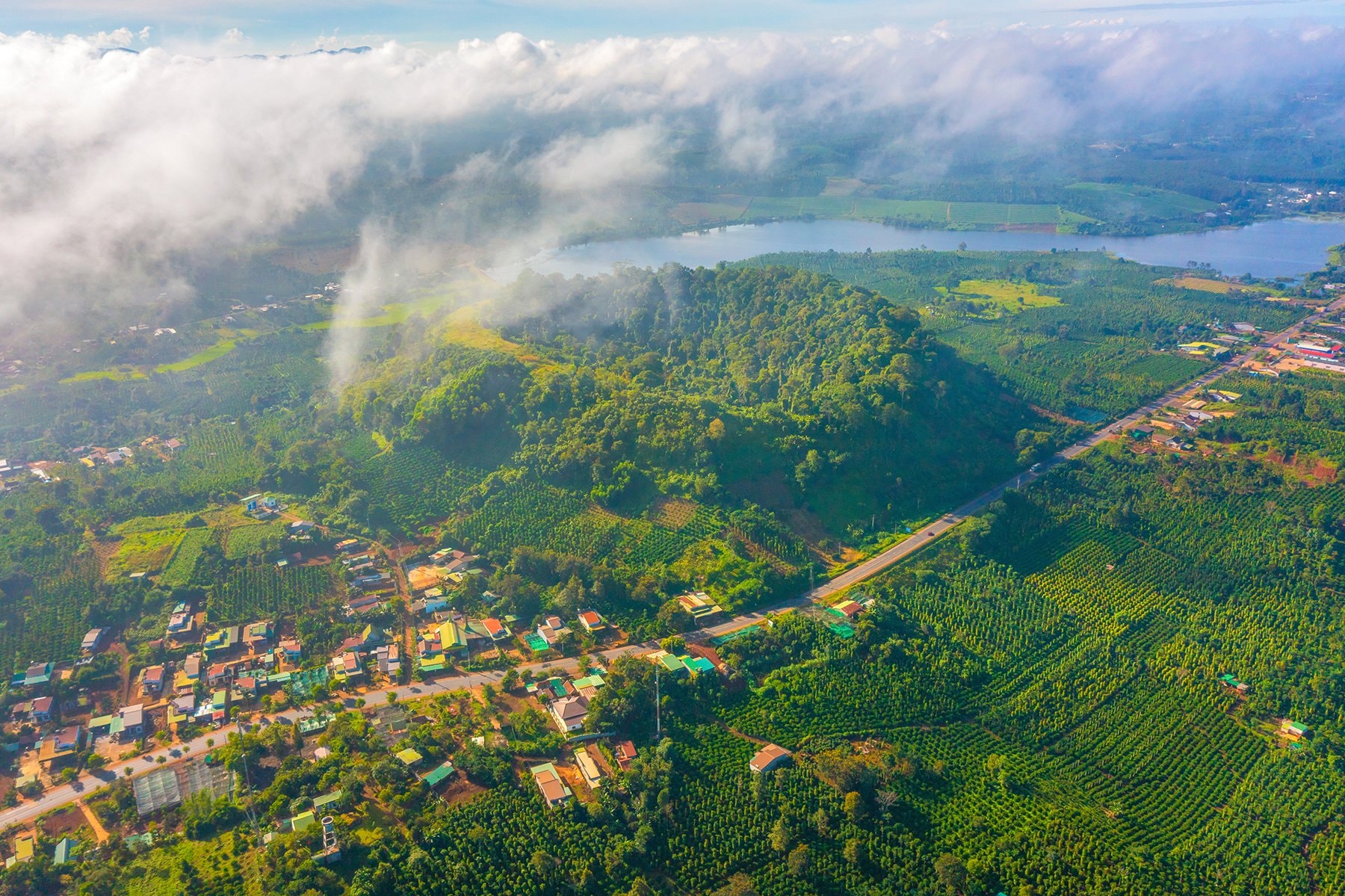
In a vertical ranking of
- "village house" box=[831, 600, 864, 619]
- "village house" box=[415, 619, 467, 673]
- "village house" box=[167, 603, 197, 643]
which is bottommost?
"village house" box=[831, 600, 864, 619]

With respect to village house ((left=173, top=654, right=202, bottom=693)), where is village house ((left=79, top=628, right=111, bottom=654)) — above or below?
above

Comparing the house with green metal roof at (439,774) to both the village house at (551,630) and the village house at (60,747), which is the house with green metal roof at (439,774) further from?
the village house at (60,747)

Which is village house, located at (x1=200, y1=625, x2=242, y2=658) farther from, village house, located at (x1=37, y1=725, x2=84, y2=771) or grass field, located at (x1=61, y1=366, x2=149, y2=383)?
grass field, located at (x1=61, y1=366, x2=149, y2=383)

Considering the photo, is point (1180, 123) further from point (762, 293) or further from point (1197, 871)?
point (1197, 871)

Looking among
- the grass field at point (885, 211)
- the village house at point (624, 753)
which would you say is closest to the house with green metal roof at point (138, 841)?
the village house at point (624, 753)

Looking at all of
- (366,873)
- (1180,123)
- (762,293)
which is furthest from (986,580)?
(1180,123)


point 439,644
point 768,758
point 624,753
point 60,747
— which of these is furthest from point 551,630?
point 60,747

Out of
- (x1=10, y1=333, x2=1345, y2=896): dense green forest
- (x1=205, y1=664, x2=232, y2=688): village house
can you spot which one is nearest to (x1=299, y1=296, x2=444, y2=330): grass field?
(x1=205, y1=664, x2=232, y2=688): village house
